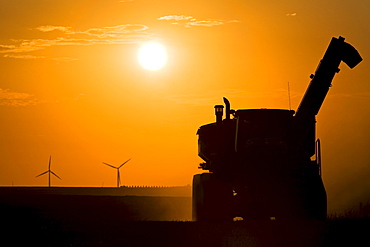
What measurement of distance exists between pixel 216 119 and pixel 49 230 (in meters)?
10.2

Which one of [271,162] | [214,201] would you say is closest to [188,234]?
[271,162]

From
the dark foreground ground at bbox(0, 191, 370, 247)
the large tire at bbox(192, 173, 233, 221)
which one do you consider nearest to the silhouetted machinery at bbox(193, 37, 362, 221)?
the large tire at bbox(192, 173, 233, 221)

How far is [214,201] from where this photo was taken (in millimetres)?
35531

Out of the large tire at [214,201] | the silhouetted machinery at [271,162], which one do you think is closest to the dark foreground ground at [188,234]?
the silhouetted machinery at [271,162]

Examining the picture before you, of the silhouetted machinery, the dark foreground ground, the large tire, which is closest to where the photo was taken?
the dark foreground ground

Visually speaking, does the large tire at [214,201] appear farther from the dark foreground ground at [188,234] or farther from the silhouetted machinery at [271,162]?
the dark foreground ground at [188,234]

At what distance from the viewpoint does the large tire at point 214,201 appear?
3534cm

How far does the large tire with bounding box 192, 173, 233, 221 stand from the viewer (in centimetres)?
3534

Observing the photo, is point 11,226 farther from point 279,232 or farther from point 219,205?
point 279,232

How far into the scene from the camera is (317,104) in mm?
35219

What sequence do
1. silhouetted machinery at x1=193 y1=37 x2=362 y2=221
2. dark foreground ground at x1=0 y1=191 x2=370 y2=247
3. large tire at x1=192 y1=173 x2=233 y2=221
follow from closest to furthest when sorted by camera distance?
1. dark foreground ground at x1=0 y1=191 x2=370 y2=247
2. silhouetted machinery at x1=193 y1=37 x2=362 y2=221
3. large tire at x1=192 y1=173 x2=233 y2=221

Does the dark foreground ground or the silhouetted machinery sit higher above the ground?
the silhouetted machinery

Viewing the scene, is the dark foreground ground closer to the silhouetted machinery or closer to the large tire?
the silhouetted machinery

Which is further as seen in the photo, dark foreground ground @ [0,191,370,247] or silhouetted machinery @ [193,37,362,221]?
silhouetted machinery @ [193,37,362,221]
